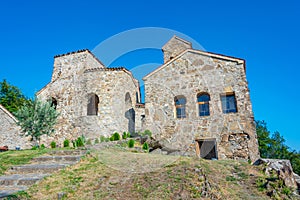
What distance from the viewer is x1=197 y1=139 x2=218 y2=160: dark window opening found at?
40.5 ft

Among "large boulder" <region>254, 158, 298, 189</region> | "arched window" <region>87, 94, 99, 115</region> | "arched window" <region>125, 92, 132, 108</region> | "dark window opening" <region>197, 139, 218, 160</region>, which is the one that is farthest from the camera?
"arched window" <region>125, 92, 132, 108</region>

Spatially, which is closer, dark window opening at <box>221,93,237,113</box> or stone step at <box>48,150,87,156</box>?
stone step at <box>48,150,87,156</box>

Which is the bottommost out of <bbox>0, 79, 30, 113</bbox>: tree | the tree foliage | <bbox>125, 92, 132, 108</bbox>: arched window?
the tree foliage

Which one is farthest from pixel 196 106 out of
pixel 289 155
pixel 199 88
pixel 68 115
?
pixel 289 155

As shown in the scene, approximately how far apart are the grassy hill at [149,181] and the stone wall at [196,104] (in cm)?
452

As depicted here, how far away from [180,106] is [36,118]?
8.57 metres

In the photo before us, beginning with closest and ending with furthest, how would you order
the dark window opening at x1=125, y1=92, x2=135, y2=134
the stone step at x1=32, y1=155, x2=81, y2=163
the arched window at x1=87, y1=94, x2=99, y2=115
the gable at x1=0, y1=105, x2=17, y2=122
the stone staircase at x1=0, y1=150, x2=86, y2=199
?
1. the stone staircase at x1=0, y1=150, x2=86, y2=199
2. the stone step at x1=32, y1=155, x2=81, y2=163
3. the dark window opening at x1=125, y1=92, x2=135, y2=134
4. the arched window at x1=87, y1=94, x2=99, y2=115
5. the gable at x1=0, y1=105, x2=17, y2=122

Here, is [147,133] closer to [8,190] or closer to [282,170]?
[282,170]

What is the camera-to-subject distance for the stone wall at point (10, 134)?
59.0 feet

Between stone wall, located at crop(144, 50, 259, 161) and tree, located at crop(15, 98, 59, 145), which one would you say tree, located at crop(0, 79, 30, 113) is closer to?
tree, located at crop(15, 98, 59, 145)

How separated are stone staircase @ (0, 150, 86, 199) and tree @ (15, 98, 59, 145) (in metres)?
5.27

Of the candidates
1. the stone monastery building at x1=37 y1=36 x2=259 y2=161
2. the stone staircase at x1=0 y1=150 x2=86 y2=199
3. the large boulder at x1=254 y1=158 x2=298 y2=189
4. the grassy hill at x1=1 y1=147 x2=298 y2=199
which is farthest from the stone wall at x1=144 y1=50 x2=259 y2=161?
the stone staircase at x1=0 y1=150 x2=86 y2=199

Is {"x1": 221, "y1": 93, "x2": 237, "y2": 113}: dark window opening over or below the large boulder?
over

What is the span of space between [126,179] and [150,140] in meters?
6.16
